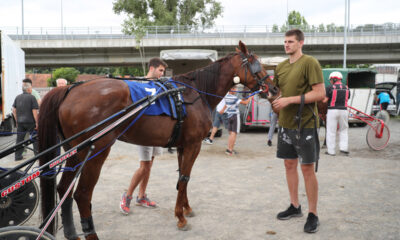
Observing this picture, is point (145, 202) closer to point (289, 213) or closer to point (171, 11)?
point (289, 213)

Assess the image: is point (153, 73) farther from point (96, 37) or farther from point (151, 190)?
point (96, 37)

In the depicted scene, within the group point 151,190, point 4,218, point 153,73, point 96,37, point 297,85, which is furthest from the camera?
point 96,37

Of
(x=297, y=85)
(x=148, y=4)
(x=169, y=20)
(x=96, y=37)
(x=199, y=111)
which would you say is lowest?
(x=199, y=111)

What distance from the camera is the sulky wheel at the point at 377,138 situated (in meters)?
8.59

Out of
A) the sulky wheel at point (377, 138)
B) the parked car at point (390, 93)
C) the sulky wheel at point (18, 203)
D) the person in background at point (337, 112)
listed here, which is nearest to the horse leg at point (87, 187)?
the sulky wheel at point (18, 203)

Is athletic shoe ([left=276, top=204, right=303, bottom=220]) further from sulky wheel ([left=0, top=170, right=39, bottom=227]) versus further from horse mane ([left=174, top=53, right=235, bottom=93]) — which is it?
sulky wheel ([left=0, top=170, right=39, bottom=227])

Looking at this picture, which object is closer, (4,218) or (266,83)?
(4,218)

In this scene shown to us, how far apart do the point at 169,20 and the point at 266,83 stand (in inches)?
1449

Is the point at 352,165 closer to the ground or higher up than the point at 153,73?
closer to the ground

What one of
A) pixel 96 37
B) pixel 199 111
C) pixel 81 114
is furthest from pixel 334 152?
pixel 96 37

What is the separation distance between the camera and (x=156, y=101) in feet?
11.1

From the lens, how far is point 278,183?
541 cm

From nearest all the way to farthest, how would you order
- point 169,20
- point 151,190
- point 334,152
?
1. point 151,190
2. point 334,152
3. point 169,20

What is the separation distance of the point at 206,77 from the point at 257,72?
2.19 feet
